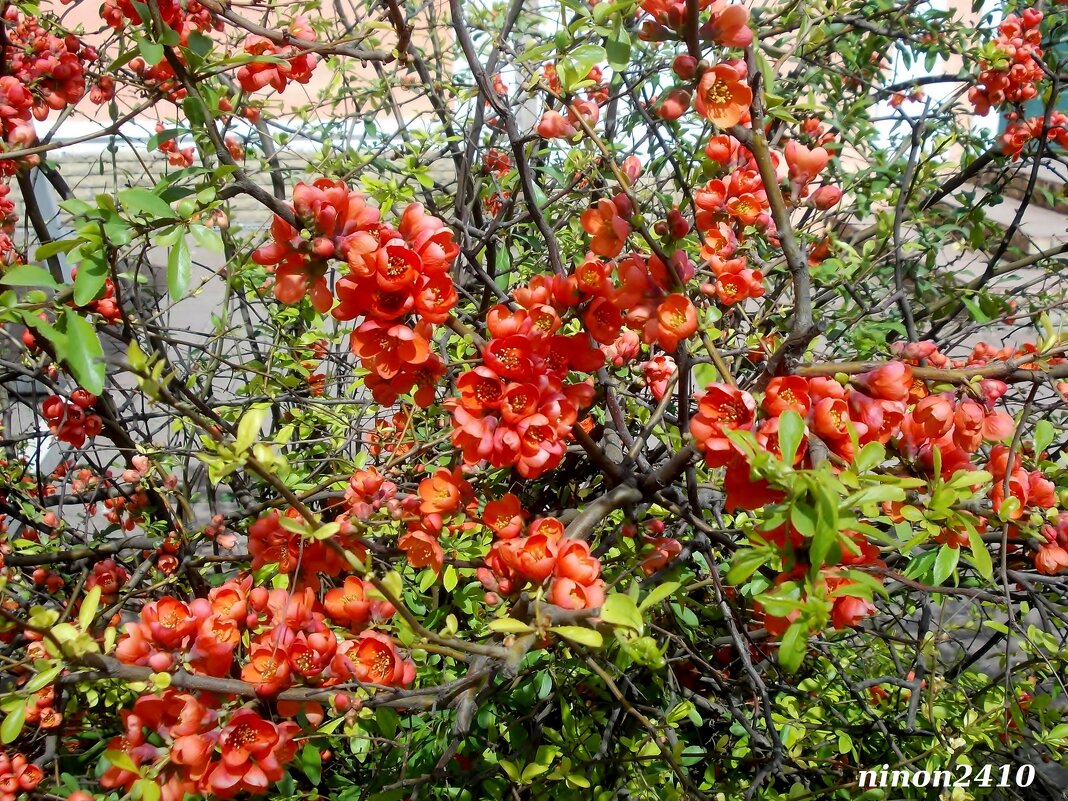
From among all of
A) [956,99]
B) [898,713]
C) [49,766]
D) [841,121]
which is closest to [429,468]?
[49,766]

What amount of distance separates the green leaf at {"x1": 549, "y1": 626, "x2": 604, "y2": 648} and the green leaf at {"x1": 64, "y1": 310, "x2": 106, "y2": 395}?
465 millimetres

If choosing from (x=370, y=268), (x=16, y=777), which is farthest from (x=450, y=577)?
(x=16, y=777)

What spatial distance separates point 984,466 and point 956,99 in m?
1.47

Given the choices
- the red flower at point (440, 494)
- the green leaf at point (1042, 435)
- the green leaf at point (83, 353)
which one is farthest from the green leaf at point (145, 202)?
the green leaf at point (1042, 435)

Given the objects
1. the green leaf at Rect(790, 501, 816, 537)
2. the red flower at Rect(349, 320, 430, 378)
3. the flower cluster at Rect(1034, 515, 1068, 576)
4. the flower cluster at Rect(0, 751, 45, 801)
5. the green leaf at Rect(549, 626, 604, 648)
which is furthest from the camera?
the flower cluster at Rect(0, 751, 45, 801)

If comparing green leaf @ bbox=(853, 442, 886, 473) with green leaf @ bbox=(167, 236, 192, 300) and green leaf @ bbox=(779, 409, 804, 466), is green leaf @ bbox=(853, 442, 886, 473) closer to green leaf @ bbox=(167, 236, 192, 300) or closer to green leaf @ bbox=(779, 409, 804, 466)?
green leaf @ bbox=(779, 409, 804, 466)

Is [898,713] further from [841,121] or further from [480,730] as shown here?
[841,121]

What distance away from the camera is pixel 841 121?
1.93 meters

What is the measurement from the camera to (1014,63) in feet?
5.76

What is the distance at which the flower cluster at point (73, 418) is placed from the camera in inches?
57.1

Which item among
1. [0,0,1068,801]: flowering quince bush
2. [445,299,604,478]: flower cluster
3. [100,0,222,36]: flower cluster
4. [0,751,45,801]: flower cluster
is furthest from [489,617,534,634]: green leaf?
[0,751,45,801]: flower cluster

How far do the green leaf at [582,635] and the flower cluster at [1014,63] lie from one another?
67.8 inches

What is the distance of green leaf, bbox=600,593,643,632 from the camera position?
0.71 meters

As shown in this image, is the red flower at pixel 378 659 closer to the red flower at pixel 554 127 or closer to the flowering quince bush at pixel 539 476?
the flowering quince bush at pixel 539 476
